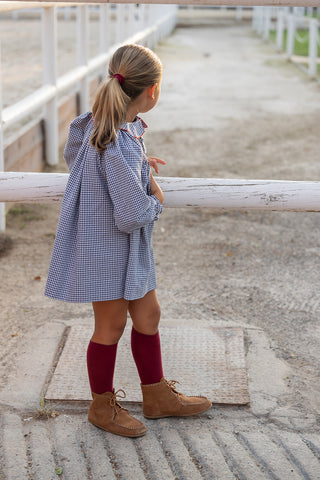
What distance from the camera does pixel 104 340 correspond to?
2.32 m

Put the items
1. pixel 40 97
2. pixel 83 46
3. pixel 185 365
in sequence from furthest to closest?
1. pixel 83 46
2. pixel 40 97
3. pixel 185 365

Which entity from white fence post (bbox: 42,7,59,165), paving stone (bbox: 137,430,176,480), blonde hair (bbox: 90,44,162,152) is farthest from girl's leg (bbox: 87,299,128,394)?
white fence post (bbox: 42,7,59,165)

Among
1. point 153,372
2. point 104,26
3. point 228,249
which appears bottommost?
point 228,249

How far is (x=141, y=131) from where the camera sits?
88.9 inches

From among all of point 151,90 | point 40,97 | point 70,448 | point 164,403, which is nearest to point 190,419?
point 164,403

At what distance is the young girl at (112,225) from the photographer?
2082 mm

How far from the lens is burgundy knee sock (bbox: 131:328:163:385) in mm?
2395

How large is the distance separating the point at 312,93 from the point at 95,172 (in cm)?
841

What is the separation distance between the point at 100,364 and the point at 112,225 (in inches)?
19.8

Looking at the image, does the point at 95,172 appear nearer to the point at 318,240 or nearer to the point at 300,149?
the point at 318,240

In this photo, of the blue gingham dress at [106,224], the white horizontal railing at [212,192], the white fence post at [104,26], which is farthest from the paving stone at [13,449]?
the white fence post at [104,26]

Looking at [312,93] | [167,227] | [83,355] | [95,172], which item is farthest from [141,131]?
[312,93]

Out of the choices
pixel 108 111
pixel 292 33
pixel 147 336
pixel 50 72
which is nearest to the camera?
pixel 108 111

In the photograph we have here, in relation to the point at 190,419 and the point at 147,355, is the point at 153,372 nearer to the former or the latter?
the point at 147,355
